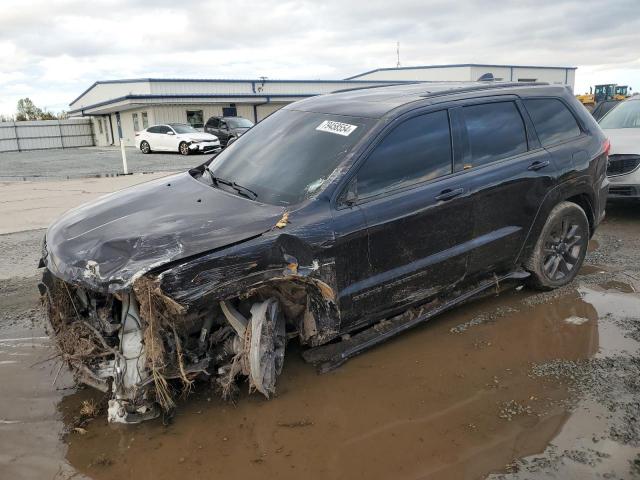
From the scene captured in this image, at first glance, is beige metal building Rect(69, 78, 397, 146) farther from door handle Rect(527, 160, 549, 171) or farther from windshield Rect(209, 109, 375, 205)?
door handle Rect(527, 160, 549, 171)

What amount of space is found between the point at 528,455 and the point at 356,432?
914mm

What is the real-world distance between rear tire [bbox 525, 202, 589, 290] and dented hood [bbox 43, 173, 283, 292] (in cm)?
258

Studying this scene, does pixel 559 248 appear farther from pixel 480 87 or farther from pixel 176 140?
pixel 176 140

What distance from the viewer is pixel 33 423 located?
3.15 metres

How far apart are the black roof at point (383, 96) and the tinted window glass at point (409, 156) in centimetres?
20

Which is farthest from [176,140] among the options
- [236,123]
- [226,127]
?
[236,123]

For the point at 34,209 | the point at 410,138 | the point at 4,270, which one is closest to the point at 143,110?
the point at 34,209

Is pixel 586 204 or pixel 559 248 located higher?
pixel 586 204

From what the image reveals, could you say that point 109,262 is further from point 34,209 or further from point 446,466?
point 34,209

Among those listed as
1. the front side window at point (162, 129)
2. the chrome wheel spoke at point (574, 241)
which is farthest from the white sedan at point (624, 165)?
the front side window at point (162, 129)

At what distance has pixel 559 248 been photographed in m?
4.80

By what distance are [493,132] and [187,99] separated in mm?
33315

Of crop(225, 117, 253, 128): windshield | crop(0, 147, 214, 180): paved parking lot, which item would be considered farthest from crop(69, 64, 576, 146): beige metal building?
crop(0, 147, 214, 180): paved parking lot

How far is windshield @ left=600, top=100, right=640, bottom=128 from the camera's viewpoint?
8.42 m
